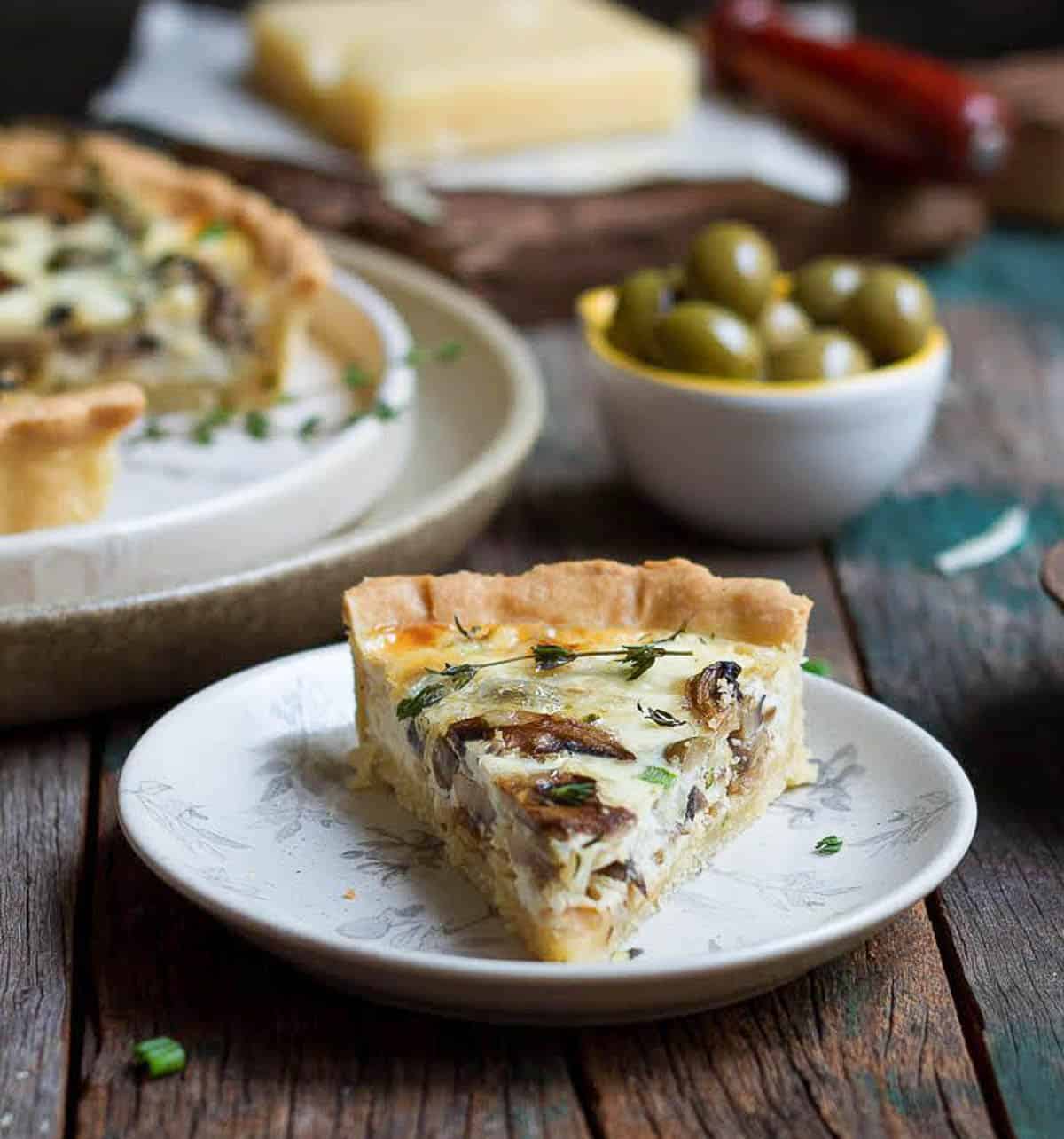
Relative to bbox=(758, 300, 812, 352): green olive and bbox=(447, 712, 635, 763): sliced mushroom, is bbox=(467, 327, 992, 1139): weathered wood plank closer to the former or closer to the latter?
bbox=(447, 712, 635, 763): sliced mushroom

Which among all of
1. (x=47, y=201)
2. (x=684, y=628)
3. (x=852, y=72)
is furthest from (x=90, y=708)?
(x=852, y=72)

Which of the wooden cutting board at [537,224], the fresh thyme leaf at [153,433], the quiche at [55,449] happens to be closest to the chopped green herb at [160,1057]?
the quiche at [55,449]

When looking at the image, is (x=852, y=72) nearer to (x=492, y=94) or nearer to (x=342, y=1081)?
(x=492, y=94)

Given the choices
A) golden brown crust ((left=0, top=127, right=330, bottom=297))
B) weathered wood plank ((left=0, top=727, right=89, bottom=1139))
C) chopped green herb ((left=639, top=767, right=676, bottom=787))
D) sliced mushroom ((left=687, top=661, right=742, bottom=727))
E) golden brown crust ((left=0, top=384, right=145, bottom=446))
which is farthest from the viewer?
golden brown crust ((left=0, top=127, right=330, bottom=297))

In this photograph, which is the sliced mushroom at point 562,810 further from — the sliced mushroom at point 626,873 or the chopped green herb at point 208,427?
the chopped green herb at point 208,427

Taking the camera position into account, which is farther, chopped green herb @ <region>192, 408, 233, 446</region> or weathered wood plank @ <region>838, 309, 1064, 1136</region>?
chopped green herb @ <region>192, 408, 233, 446</region>

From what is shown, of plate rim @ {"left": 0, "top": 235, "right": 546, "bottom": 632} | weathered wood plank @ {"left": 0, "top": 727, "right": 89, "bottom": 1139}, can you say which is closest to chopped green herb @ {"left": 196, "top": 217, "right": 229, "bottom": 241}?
plate rim @ {"left": 0, "top": 235, "right": 546, "bottom": 632}

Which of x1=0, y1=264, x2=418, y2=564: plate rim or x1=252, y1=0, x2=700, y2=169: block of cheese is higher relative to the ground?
x1=0, y1=264, x2=418, y2=564: plate rim
